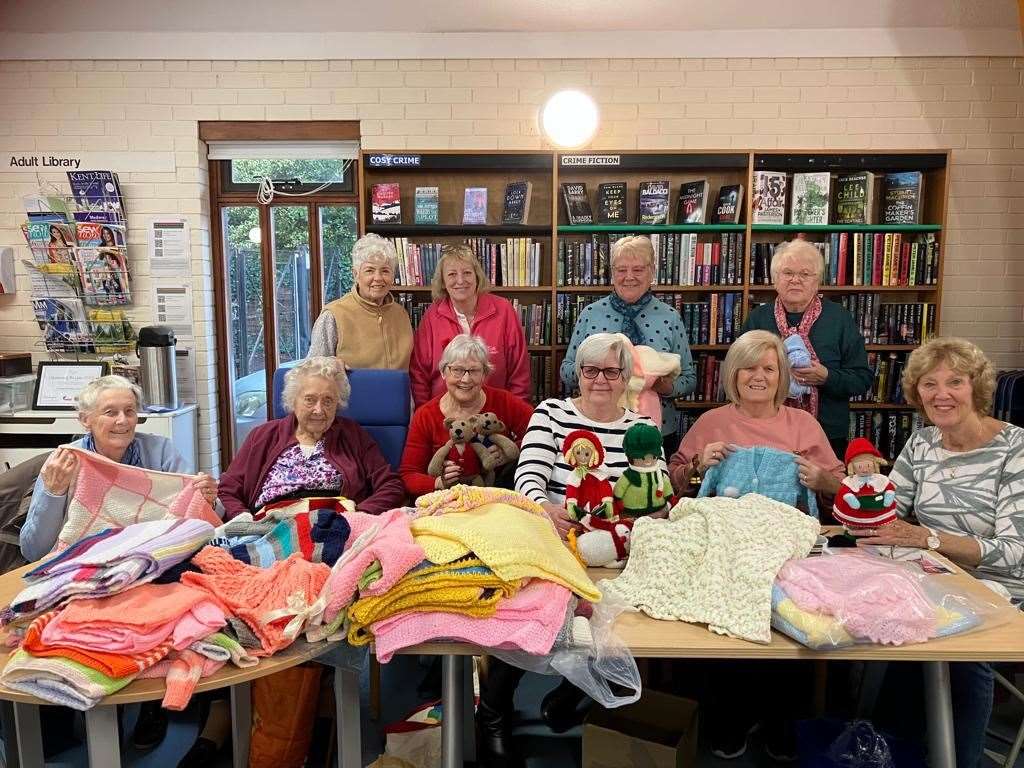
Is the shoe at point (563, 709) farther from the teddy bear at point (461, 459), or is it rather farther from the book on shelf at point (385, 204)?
the book on shelf at point (385, 204)

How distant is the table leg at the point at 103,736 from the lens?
1378mm

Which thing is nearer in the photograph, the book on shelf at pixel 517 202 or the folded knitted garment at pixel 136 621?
the folded knitted garment at pixel 136 621

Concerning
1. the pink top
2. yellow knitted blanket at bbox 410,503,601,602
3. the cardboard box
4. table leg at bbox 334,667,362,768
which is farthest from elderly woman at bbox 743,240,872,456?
table leg at bbox 334,667,362,768

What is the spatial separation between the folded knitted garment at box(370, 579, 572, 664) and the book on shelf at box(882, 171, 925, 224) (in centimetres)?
368

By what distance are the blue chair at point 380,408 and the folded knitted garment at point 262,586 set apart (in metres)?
1.16

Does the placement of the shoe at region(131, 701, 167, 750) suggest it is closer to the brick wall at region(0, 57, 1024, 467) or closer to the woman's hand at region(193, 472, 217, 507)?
the woman's hand at region(193, 472, 217, 507)

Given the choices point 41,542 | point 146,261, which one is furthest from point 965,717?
point 146,261

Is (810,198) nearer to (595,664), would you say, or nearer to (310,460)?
(310,460)

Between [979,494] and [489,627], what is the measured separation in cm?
152

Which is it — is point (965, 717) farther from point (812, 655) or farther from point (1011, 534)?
point (812, 655)

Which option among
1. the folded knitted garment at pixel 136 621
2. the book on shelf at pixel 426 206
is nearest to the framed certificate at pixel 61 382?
the book on shelf at pixel 426 206

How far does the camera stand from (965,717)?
6.38 feet

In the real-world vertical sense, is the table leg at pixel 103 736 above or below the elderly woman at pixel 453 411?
below

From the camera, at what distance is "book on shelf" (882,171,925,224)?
13.6 feet
